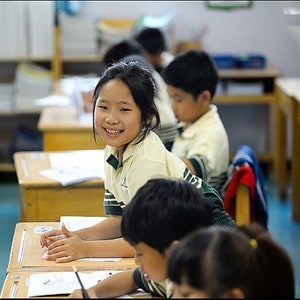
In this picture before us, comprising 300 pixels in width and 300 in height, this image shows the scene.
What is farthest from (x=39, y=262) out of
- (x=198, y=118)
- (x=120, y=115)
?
(x=198, y=118)

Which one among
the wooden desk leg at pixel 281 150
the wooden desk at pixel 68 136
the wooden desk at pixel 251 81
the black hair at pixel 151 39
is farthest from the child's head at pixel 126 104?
the wooden desk at pixel 251 81

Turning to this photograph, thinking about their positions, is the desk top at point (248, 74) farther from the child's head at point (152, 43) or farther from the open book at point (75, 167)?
the open book at point (75, 167)

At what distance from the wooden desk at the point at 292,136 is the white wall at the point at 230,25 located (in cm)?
63

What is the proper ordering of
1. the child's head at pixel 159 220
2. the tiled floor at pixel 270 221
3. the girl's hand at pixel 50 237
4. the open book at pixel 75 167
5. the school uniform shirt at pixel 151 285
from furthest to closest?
the tiled floor at pixel 270 221
the open book at pixel 75 167
the girl's hand at pixel 50 237
the school uniform shirt at pixel 151 285
the child's head at pixel 159 220

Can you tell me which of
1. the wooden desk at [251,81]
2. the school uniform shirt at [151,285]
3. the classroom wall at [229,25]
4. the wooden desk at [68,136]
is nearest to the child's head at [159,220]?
the school uniform shirt at [151,285]

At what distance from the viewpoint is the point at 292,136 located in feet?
16.5

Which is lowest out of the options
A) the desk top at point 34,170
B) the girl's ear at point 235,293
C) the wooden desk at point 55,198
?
the wooden desk at point 55,198

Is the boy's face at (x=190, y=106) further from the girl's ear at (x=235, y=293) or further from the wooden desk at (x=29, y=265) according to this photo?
the girl's ear at (x=235, y=293)

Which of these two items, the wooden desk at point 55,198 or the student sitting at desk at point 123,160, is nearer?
the student sitting at desk at point 123,160

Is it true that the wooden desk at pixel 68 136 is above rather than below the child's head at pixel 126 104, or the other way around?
below

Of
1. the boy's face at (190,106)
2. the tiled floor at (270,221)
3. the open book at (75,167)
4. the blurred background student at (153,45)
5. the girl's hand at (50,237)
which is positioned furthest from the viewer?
the blurred background student at (153,45)

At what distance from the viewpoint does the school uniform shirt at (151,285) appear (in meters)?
1.82

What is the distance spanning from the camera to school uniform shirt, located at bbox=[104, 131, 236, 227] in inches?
85.0

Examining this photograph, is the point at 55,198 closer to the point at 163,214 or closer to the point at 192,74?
the point at 192,74
